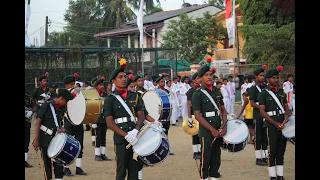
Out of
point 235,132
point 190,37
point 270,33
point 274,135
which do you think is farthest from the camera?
point 190,37

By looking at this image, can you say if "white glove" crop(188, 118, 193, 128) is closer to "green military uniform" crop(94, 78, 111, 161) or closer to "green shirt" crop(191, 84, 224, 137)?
"green military uniform" crop(94, 78, 111, 161)

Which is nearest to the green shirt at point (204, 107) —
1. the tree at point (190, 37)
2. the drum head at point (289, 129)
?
the drum head at point (289, 129)

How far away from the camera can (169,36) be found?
35.2 metres

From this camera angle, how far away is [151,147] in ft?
23.1

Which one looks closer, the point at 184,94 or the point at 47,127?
the point at 47,127

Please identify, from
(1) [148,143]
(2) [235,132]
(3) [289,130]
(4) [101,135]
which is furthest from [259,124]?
(1) [148,143]

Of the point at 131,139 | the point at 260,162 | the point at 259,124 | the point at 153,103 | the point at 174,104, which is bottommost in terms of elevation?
the point at 260,162

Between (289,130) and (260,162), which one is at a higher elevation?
(289,130)

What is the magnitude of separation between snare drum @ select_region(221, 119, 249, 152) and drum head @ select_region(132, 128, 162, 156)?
1377 mm

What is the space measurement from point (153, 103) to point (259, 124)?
274 cm

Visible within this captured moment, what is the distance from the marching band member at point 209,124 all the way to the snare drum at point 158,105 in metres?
3.95

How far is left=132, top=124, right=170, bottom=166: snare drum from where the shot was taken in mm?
7016

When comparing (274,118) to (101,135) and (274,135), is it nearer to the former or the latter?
(274,135)
